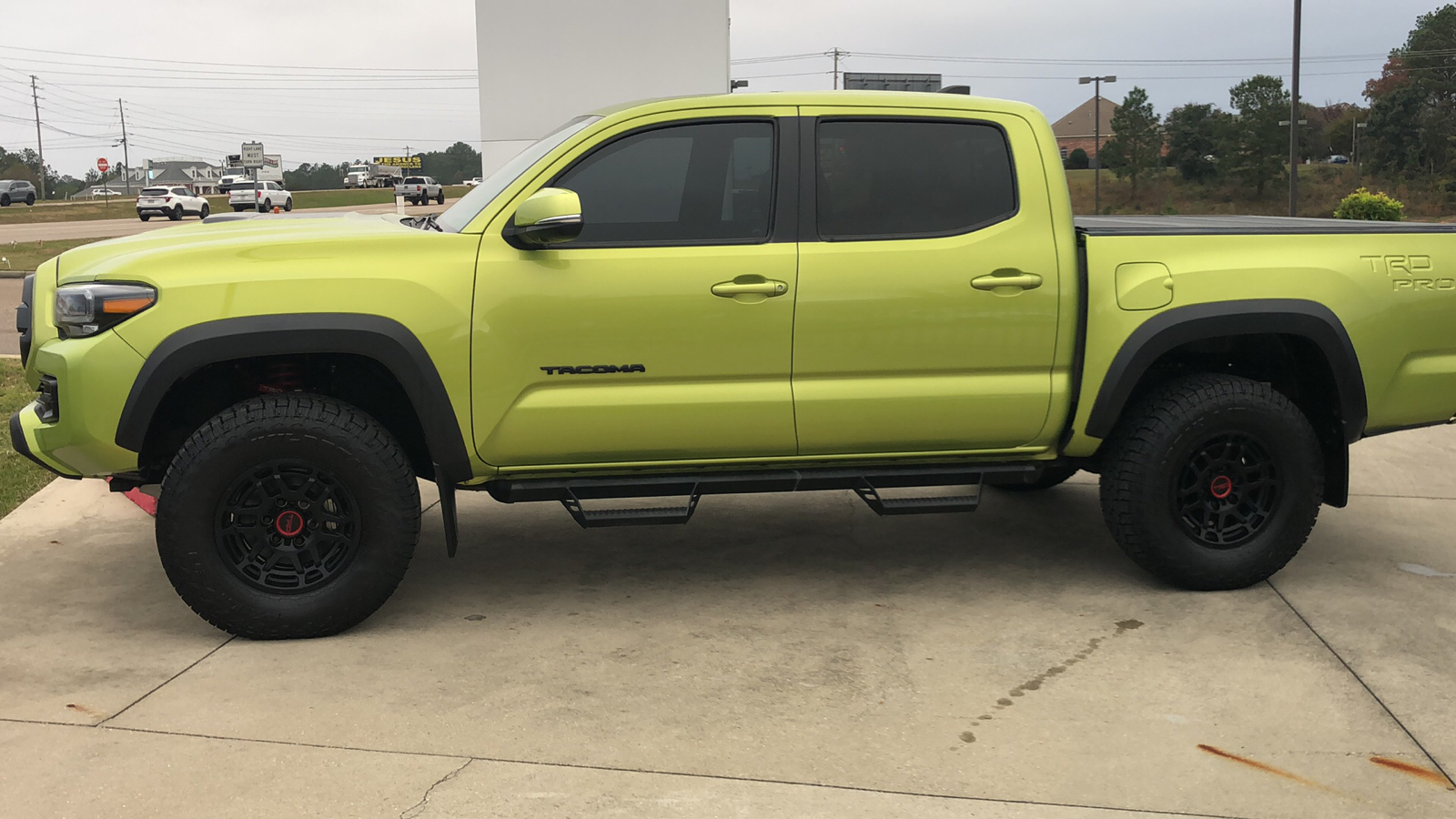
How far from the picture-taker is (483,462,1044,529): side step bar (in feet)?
15.7

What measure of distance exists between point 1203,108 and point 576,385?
84152mm

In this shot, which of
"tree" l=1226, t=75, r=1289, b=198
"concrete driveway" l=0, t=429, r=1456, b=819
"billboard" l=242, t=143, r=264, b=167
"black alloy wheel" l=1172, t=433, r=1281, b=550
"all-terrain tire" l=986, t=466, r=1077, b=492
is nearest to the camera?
"concrete driveway" l=0, t=429, r=1456, b=819

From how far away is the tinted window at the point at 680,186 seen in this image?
4785 millimetres

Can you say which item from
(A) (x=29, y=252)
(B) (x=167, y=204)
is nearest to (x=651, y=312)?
(A) (x=29, y=252)

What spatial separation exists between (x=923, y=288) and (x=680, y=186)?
1.00 meters

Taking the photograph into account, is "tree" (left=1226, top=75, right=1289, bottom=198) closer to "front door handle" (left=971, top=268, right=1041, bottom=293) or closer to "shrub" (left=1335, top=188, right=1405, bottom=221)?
"shrub" (left=1335, top=188, right=1405, bottom=221)

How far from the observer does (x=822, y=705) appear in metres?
4.04

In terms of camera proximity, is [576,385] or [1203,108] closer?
[576,385]

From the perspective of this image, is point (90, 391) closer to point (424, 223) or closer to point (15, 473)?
point (424, 223)

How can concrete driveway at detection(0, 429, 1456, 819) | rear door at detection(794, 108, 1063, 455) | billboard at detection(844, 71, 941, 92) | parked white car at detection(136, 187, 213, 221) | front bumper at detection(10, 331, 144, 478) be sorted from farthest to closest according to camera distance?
parked white car at detection(136, 187, 213, 221) → billboard at detection(844, 71, 941, 92) → rear door at detection(794, 108, 1063, 455) → front bumper at detection(10, 331, 144, 478) → concrete driveway at detection(0, 429, 1456, 819)

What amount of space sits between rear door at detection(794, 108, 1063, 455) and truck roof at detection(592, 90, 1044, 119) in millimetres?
48

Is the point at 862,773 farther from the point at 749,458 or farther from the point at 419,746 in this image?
the point at 749,458

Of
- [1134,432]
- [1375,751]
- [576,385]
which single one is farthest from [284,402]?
[1375,751]

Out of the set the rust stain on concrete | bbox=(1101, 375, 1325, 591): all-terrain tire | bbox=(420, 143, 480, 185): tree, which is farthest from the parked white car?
bbox=(420, 143, 480, 185): tree
